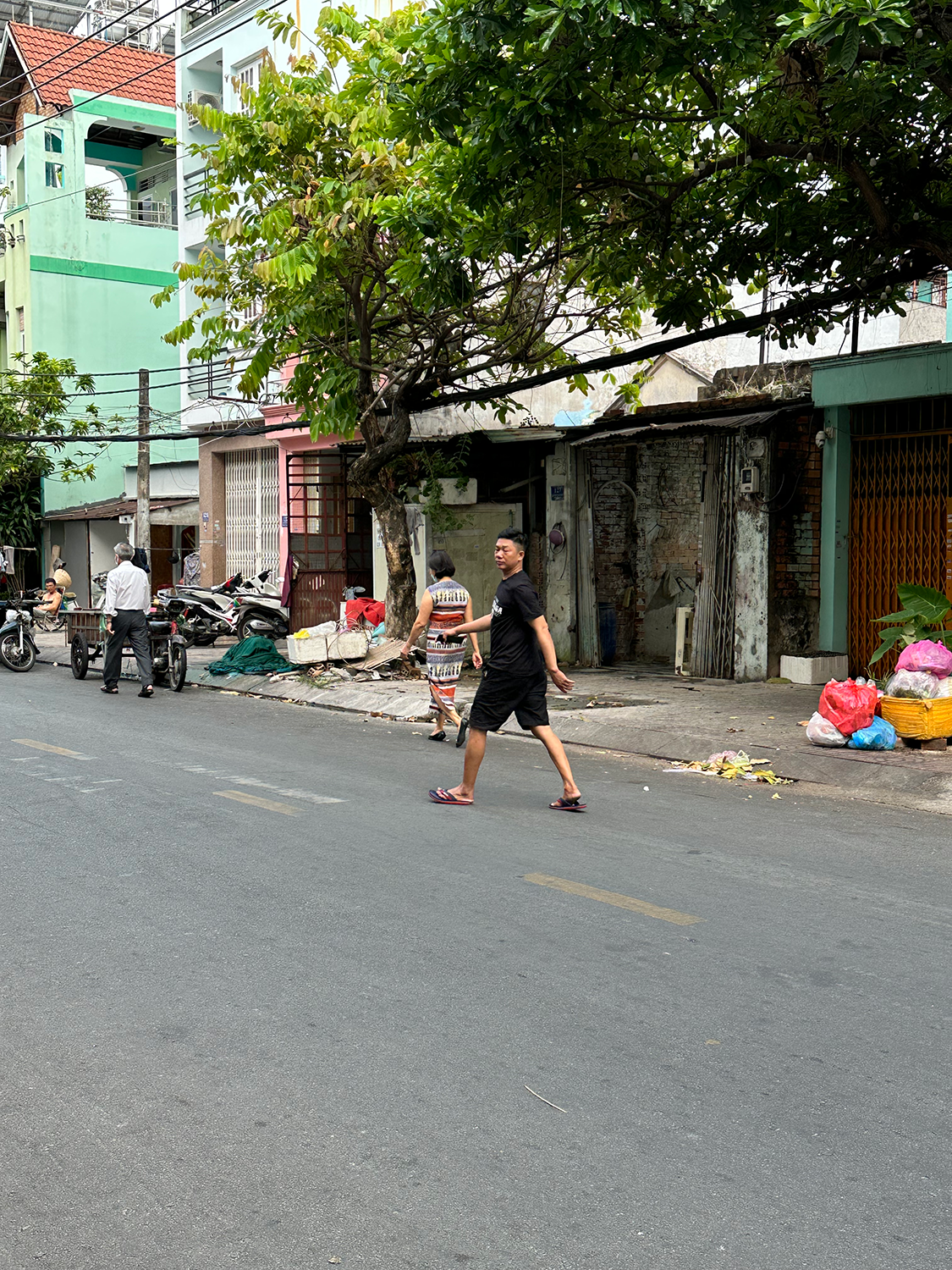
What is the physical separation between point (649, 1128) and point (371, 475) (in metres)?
13.8

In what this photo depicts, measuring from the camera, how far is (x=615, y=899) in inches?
237

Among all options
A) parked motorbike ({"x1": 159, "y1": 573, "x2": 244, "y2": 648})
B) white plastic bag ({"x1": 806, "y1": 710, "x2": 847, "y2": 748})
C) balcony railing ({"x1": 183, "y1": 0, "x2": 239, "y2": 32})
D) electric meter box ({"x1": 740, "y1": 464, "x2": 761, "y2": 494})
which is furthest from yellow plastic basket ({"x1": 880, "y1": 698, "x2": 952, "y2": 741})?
balcony railing ({"x1": 183, "y1": 0, "x2": 239, "y2": 32})

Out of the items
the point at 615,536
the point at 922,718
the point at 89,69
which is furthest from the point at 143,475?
the point at 89,69

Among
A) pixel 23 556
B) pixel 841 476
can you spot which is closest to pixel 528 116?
pixel 841 476

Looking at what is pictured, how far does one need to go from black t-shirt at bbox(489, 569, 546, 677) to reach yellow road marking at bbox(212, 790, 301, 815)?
165cm

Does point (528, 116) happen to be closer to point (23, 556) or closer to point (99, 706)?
point (99, 706)

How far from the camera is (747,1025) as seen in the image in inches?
174

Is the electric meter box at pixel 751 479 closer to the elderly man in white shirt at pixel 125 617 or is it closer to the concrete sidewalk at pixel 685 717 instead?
the concrete sidewalk at pixel 685 717

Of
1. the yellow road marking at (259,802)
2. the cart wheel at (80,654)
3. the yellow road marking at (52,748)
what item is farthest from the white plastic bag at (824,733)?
the cart wheel at (80,654)

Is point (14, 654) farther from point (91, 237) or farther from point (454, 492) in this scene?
point (91, 237)

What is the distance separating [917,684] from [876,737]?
554mm

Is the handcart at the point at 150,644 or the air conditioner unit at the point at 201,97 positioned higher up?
the air conditioner unit at the point at 201,97

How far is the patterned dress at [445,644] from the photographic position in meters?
11.4

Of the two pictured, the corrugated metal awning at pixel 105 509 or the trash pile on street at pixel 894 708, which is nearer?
the trash pile on street at pixel 894 708
